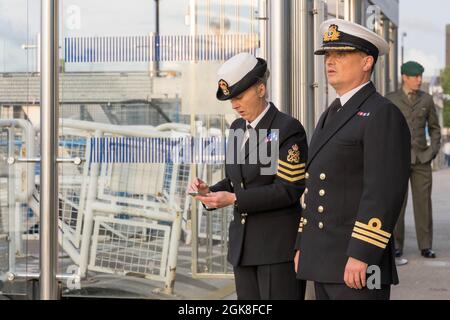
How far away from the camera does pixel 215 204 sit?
3520 millimetres

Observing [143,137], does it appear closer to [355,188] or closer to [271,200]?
[271,200]

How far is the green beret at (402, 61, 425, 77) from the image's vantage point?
7.17 m

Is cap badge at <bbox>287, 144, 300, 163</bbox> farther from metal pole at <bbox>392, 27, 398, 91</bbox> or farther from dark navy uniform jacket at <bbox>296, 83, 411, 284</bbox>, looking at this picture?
metal pole at <bbox>392, 27, 398, 91</bbox>

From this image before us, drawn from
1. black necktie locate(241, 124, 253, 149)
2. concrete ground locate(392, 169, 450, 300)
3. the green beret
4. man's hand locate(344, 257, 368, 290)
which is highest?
the green beret

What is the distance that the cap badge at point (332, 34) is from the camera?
10.4 ft

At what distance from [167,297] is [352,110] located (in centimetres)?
253

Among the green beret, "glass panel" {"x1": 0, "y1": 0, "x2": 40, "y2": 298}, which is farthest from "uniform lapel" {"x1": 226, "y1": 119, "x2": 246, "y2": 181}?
the green beret

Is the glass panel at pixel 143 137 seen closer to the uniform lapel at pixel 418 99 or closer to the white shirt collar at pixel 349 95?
the white shirt collar at pixel 349 95

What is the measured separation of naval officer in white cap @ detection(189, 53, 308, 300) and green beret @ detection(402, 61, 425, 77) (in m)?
3.77

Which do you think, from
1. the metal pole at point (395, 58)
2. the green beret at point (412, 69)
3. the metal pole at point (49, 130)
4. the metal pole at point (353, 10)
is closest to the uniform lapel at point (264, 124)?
the metal pole at point (49, 130)

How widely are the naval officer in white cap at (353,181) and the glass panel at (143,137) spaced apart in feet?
6.31

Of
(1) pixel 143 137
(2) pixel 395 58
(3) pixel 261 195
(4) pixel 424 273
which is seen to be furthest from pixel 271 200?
(2) pixel 395 58
